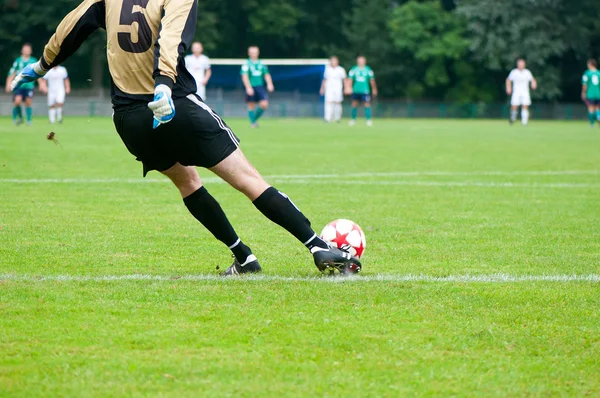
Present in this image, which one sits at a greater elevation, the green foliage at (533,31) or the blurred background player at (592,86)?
the green foliage at (533,31)

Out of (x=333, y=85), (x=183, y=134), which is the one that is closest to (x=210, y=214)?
(x=183, y=134)

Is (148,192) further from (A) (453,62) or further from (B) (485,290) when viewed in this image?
(A) (453,62)

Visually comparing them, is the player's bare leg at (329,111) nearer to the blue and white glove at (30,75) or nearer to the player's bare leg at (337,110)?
the player's bare leg at (337,110)

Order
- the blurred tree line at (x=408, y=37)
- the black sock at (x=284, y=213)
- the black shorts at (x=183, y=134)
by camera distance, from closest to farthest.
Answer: the black shorts at (x=183, y=134), the black sock at (x=284, y=213), the blurred tree line at (x=408, y=37)

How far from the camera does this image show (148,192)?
10734 millimetres

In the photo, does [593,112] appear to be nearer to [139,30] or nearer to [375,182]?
[375,182]

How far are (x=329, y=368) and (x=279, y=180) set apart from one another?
27.9ft

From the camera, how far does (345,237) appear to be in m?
6.18

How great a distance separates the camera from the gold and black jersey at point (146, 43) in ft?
16.9

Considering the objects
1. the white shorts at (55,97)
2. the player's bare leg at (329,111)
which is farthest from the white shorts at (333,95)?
the white shorts at (55,97)

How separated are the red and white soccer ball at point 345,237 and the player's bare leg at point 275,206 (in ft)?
1.19

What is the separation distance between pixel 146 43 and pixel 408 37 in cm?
5657

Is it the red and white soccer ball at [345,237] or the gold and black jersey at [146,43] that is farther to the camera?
the red and white soccer ball at [345,237]

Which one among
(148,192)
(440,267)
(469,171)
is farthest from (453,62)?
(440,267)
